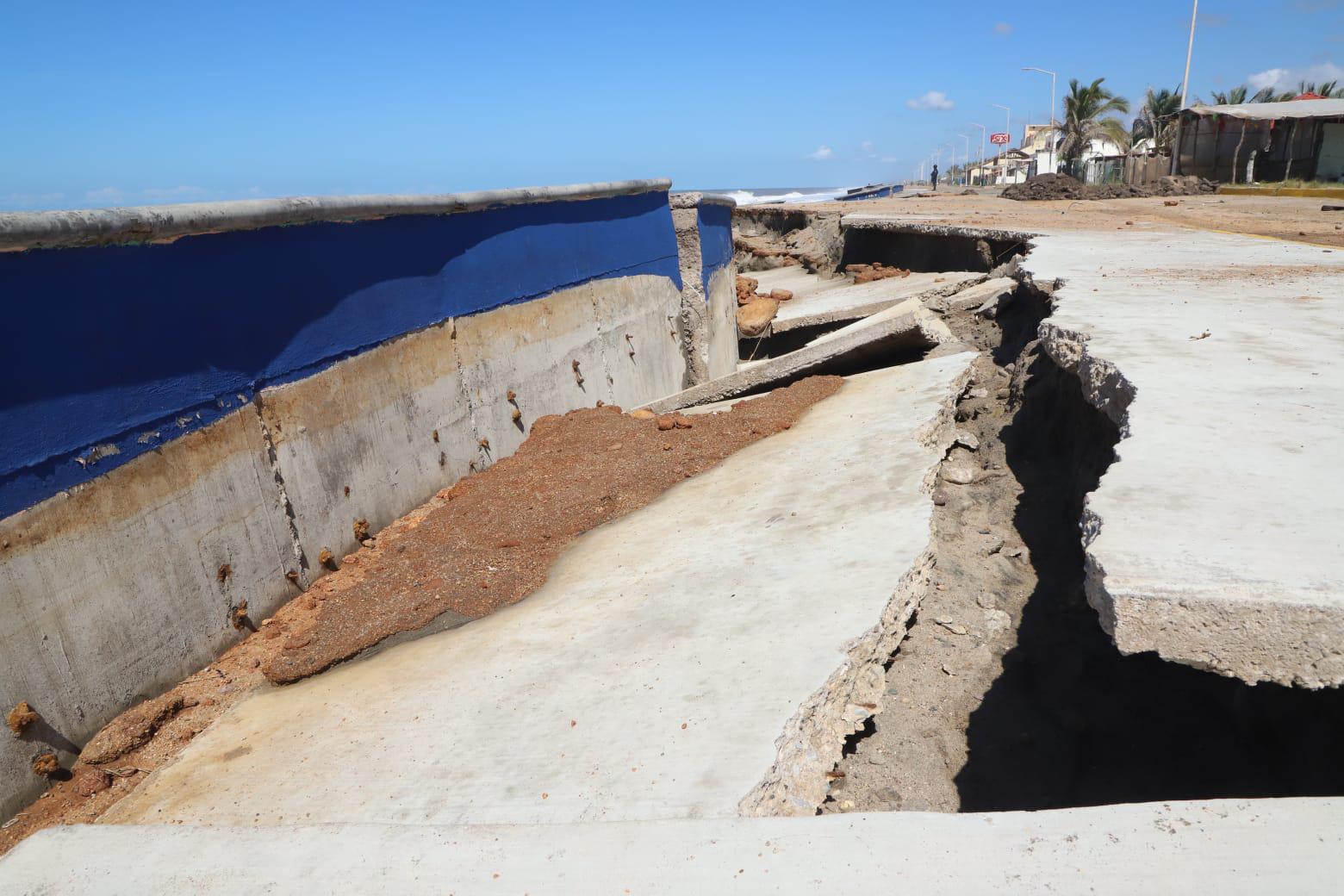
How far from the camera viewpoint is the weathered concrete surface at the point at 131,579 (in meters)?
3.40

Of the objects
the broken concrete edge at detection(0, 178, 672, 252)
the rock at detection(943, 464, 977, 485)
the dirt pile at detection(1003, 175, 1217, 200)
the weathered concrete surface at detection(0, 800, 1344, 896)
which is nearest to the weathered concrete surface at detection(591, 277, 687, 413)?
the broken concrete edge at detection(0, 178, 672, 252)

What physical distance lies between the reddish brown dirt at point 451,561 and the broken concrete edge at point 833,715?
2.05 metres

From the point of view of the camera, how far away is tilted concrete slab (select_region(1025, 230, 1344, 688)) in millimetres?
2268

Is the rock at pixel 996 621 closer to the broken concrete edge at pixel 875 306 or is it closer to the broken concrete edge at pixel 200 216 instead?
the broken concrete edge at pixel 200 216

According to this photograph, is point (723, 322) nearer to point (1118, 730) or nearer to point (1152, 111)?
point (1118, 730)

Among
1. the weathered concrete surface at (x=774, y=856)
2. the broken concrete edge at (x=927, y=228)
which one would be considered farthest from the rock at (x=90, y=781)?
the broken concrete edge at (x=927, y=228)

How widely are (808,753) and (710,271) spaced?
9.43 meters

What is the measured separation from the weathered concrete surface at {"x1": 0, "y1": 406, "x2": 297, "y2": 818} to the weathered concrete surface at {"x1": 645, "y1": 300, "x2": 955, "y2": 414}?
4465 mm

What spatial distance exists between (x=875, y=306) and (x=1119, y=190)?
18.4m

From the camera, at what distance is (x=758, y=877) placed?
1.89 m

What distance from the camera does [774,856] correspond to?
6.42ft

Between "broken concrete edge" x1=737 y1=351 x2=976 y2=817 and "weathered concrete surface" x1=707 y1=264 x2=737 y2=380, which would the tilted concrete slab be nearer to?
"broken concrete edge" x1=737 y1=351 x2=976 y2=817

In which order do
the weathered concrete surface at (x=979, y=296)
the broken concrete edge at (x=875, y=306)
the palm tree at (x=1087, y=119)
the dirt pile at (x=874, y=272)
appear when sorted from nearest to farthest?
the weathered concrete surface at (x=979, y=296), the broken concrete edge at (x=875, y=306), the dirt pile at (x=874, y=272), the palm tree at (x=1087, y=119)

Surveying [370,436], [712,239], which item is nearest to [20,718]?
[370,436]
